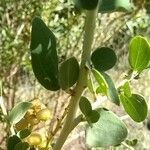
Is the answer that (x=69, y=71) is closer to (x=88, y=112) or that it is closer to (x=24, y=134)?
(x=88, y=112)

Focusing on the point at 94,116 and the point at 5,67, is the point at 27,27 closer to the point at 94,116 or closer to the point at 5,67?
the point at 5,67

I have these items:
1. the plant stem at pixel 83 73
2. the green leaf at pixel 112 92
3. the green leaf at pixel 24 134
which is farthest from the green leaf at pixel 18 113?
the green leaf at pixel 112 92

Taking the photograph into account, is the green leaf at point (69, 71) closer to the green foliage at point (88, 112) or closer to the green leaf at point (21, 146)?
the green foliage at point (88, 112)

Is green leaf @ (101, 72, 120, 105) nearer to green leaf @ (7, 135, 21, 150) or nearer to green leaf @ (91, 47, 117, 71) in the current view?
green leaf @ (91, 47, 117, 71)

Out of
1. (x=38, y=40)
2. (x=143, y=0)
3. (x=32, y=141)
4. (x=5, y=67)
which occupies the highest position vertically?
(x=38, y=40)

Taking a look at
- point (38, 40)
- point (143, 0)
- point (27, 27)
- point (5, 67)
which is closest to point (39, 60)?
point (38, 40)

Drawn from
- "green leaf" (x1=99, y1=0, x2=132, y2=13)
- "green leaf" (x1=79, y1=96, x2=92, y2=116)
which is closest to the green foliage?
"green leaf" (x1=79, y1=96, x2=92, y2=116)
